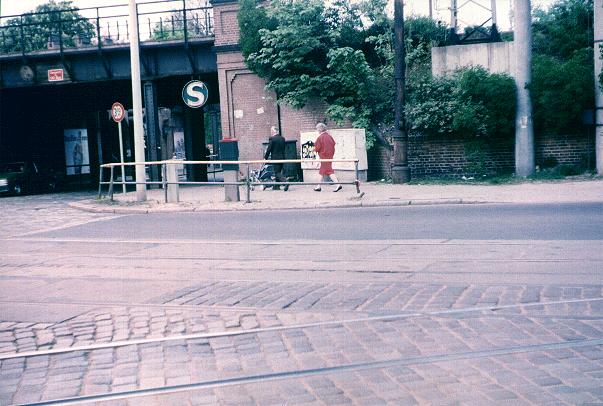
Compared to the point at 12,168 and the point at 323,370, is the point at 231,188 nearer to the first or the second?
the point at 323,370

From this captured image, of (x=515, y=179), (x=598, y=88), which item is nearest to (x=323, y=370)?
(x=515, y=179)

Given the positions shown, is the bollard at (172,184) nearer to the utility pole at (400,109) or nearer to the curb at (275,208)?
the curb at (275,208)

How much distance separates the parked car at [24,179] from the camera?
103 ft

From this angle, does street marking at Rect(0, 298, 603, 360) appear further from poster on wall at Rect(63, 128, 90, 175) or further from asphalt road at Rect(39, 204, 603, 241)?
poster on wall at Rect(63, 128, 90, 175)

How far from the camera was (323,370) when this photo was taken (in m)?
4.80

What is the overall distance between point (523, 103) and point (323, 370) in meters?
18.7

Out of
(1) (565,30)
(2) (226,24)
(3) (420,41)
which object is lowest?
(1) (565,30)

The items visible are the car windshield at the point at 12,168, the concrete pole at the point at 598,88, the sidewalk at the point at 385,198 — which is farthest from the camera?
the car windshield at the point at 12,168

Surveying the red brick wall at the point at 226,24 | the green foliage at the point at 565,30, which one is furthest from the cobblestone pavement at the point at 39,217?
the green foliage at the point at 565,30

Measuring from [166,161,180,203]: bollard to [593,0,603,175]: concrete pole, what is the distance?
11995mm

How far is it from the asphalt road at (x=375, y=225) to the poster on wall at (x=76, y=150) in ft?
85.4

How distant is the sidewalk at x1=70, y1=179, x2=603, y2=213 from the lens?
16.2 meters

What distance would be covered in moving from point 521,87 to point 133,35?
11.4m

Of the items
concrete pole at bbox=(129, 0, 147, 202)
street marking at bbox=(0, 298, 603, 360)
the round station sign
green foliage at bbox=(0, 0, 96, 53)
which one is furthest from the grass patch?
green foliage at bbox=(0, 0, 96, 53)
